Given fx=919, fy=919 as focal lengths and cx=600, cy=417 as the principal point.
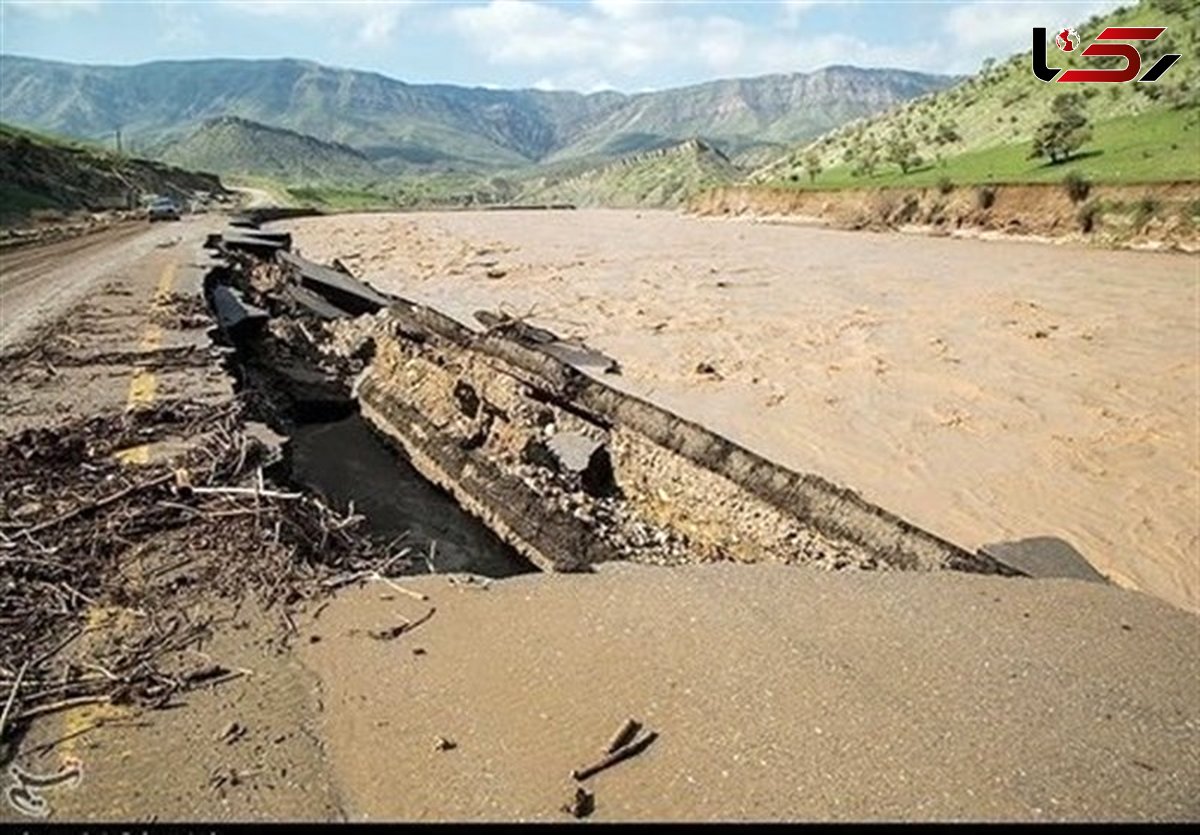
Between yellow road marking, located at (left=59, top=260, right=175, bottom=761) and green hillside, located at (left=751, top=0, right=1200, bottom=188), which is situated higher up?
green hillside, located at (left=751, top=0, right=1200, bottom=188)

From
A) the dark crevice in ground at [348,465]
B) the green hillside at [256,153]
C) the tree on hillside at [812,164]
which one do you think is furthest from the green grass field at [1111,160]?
the green hillside at [256,153]

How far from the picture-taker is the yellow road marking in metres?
3.03

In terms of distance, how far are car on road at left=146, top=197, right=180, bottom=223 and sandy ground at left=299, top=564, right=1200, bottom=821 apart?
114 ft

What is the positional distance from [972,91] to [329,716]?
55.0m

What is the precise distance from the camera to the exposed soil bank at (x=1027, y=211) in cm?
2239

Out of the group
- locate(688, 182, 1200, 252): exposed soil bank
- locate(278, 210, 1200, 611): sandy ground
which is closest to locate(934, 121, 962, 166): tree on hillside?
locate(688, 182, 1200, 252): exposed soil bank

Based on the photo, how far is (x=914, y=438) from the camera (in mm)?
9586

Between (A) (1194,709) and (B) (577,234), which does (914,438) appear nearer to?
(A) (1194,709)

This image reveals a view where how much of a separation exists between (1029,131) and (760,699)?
40.3 metres

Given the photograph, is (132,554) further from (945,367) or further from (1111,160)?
(1111,160)

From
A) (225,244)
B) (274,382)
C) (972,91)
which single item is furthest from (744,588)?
(972,91)

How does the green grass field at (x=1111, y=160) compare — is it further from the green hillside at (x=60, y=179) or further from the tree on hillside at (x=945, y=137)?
the green hillside at (x=60, y=179)

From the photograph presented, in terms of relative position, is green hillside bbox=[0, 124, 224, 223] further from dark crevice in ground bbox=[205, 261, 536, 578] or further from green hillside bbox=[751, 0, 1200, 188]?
green hillside bbox=[751, 0, 1200, 188]

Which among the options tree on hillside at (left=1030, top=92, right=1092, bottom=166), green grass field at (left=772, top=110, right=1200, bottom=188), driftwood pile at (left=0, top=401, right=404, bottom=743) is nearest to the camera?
driftwood pile at (left=0, top=401, right=404, bottom=743)
